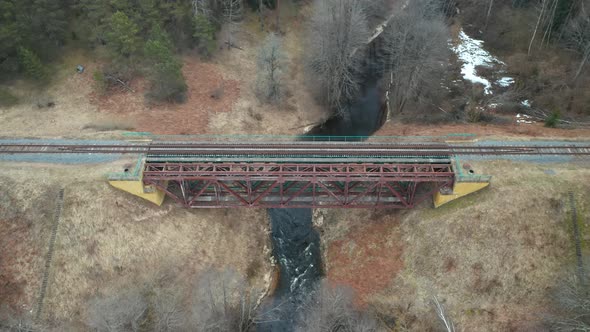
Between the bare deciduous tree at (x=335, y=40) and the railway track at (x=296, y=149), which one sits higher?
the bare deciduous tree at (x=335, y=40)

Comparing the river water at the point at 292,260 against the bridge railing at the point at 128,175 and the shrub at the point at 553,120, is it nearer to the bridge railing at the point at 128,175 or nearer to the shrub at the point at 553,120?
the bridge railing at the point at 128,175

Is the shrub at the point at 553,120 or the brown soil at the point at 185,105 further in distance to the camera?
the brown soil at the point at 185,105

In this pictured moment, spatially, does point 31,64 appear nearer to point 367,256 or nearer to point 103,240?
point 103,240

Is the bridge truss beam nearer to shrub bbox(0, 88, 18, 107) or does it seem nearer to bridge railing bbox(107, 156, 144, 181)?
bridge railing bbox(107, 156, 144, 181)

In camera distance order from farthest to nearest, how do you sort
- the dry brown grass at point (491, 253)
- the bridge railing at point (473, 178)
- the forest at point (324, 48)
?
the forest at point (324, 48), the bridge railing at point (473, 178), the dry brown grass at point (491, 253)

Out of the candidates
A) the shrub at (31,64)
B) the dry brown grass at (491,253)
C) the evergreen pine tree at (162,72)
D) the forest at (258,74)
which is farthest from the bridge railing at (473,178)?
the shrub at (31,64)
